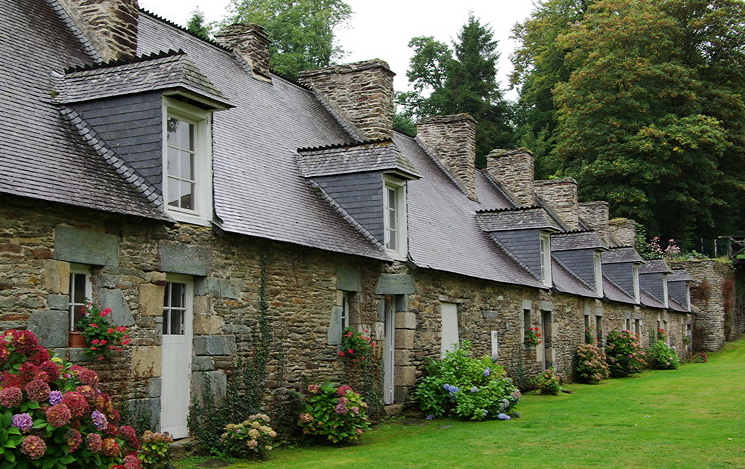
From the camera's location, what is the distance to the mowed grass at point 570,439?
9.84 metres

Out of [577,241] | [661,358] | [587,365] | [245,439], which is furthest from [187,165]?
[661,358]

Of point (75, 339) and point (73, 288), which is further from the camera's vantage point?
point (73, 288)

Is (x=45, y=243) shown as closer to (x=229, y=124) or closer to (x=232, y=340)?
(x=232, y=340)

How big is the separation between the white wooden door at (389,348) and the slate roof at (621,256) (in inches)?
689

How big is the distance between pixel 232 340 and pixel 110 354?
2100 mm

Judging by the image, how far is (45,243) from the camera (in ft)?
26.5

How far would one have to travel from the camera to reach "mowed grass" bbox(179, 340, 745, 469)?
984cm

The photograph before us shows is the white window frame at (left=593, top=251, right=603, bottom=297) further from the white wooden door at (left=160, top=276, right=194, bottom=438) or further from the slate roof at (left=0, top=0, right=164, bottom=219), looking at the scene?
the slate roof at (left=0, top=0, right=164, bottom=219)

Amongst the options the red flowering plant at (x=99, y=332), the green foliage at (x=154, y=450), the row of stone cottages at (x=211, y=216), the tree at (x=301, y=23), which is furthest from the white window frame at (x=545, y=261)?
the tree at (x=301, y=23)

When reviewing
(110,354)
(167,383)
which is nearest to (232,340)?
(167,383)

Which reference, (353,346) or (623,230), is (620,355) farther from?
(353,346)

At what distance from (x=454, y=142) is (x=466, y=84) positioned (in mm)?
21737

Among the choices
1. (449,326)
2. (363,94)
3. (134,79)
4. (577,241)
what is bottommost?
(449,326)

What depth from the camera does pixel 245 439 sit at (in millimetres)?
9906
